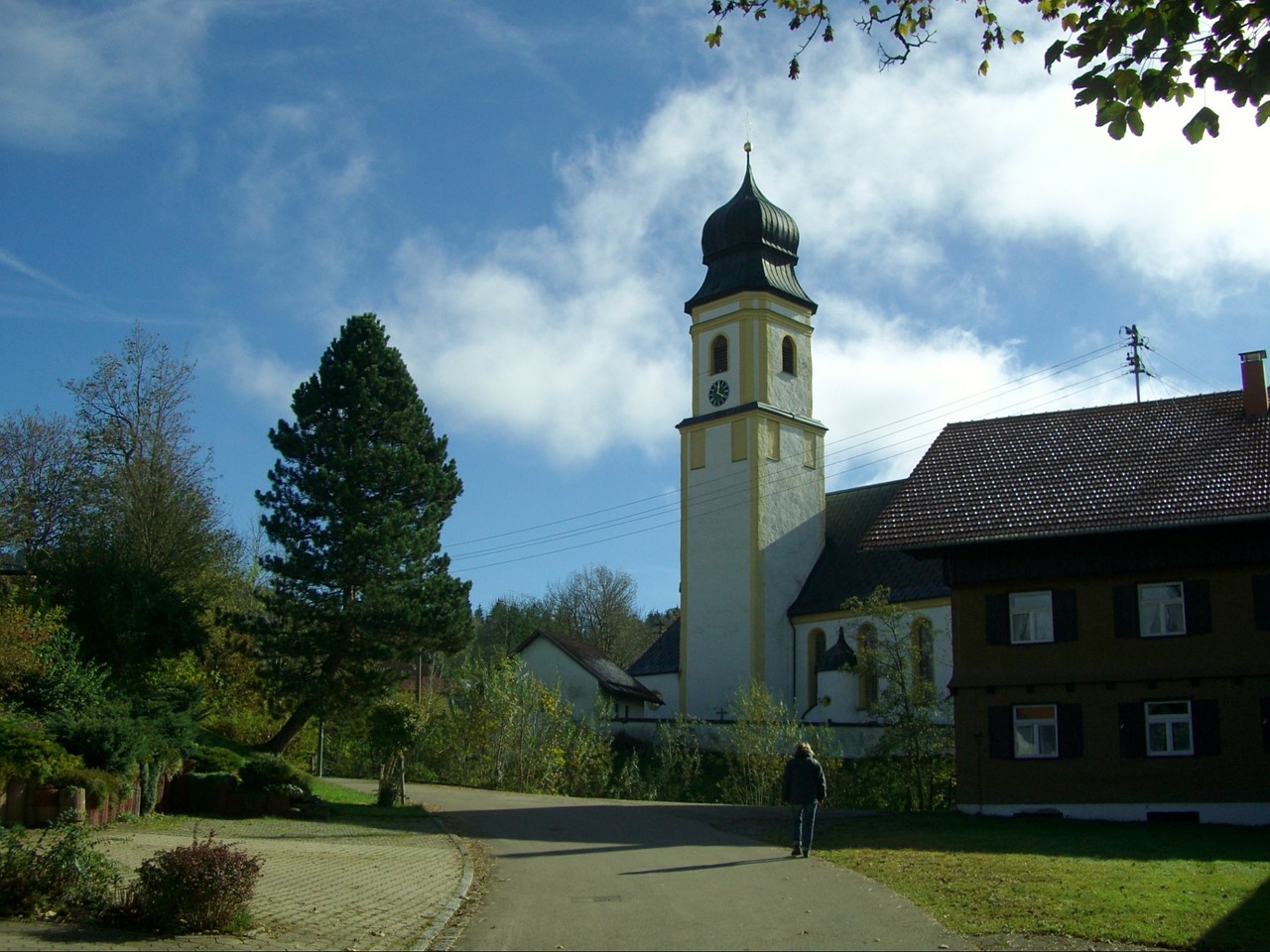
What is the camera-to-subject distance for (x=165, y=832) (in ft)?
61.5

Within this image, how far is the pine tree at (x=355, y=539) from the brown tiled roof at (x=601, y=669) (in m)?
19.8

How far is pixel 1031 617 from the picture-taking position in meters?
26.3

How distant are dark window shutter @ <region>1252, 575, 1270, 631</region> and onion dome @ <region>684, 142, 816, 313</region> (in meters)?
32.9

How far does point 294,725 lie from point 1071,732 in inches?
736

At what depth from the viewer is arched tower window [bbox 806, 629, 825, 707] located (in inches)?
2026

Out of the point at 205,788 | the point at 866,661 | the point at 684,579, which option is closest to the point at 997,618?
the point at 866,661

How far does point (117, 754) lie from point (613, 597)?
64.8m

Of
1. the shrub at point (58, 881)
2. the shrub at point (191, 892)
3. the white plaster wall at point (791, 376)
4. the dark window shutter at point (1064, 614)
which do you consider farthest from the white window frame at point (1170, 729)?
the white plaster wall at point (791, 376)

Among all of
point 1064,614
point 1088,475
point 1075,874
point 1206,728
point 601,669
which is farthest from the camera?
point 601,669

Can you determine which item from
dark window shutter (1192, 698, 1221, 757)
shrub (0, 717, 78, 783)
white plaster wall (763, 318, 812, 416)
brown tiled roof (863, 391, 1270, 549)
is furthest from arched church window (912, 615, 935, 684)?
shrub (0, 717, 78, 783)

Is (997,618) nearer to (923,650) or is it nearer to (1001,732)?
(1001,732)

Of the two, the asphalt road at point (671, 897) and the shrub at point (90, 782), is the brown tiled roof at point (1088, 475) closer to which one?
the asphalt road at point (671, 897)

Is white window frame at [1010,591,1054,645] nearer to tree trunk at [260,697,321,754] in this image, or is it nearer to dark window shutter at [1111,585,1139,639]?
dark window shutter at [1111,585,1139,639]

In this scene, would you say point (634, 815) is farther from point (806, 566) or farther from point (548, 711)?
point (806, 566)
